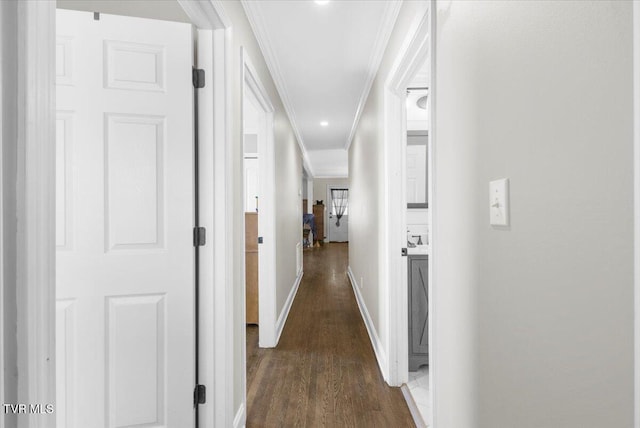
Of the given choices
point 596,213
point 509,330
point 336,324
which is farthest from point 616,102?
point 336,324

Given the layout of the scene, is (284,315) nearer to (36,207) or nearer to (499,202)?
(499,202)

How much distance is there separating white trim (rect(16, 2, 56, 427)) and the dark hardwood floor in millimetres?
1535

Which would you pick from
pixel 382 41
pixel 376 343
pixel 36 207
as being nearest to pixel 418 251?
pixel 376 343

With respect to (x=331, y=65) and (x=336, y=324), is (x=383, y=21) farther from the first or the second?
(x=336, y=324)

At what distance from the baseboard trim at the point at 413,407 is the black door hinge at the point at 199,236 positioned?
4.93 feet

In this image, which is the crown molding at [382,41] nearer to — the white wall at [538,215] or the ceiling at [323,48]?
the ceiling at [323,48]

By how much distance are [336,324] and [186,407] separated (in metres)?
2.03

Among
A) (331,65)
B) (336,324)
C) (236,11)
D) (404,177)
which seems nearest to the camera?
(236,11)

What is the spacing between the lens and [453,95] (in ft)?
3.27

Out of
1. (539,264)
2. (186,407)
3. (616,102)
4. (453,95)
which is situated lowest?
(186,407)

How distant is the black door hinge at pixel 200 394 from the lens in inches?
55.4

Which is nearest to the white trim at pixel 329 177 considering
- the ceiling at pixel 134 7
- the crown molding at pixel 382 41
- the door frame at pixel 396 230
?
the crown molding at pixel 382 41

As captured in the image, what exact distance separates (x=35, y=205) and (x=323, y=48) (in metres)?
2.25

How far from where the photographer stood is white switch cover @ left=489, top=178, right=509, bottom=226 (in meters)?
0.72
